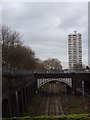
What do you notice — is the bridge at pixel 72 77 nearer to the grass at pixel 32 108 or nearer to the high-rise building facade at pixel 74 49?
the grass at pixel 32 108

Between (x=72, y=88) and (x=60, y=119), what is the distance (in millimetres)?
55545

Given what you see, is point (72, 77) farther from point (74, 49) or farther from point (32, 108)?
point (74, 49)

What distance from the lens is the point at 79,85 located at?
65.2 meters

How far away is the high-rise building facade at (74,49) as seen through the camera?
188875mm

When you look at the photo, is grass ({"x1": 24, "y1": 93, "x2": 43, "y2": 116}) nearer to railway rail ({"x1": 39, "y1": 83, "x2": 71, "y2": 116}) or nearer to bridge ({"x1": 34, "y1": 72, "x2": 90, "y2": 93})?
railway rail ({"x1": 39, "y1": 83, "x2": 71, "y2": 116})

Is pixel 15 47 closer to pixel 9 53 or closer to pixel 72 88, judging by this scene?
pixel 9 53

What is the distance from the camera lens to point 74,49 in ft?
636

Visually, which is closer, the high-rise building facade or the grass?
the grass

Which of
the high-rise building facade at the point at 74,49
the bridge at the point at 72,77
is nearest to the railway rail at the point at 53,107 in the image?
the bridge at the point at 72,77

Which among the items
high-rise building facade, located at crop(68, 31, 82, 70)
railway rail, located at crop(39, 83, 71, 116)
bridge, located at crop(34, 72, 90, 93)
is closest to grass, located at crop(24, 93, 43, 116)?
railway rail, located at crop(39, 83, 71, 116)

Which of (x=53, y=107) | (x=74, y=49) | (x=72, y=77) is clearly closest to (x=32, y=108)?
(x=53, y=107)

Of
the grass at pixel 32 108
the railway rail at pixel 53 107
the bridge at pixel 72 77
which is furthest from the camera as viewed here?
the bridge at pixel 72 77

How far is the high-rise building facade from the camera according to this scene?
18888cm

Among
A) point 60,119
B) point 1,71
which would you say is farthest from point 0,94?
point 60,119
